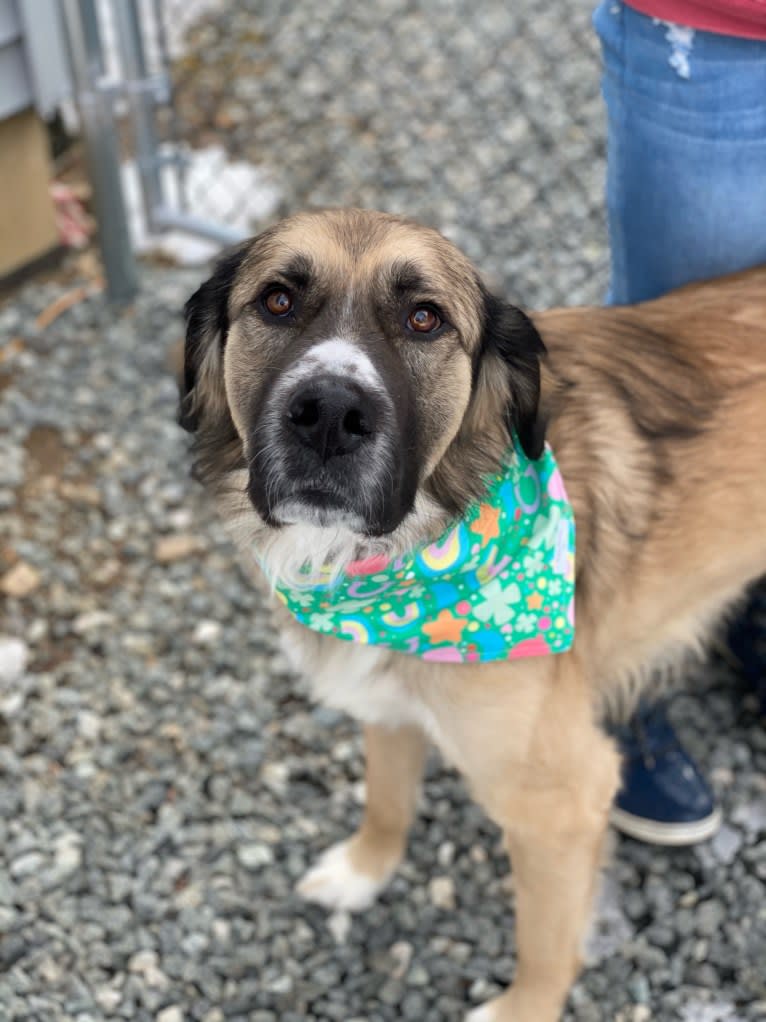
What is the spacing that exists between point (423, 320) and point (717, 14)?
3.11 ft

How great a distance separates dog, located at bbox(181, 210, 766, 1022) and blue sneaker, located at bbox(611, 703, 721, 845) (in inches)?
20.4

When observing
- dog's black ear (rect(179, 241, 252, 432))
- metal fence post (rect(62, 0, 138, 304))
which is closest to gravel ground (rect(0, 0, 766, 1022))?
metal fence post (rect(62, 0, 138, 304))

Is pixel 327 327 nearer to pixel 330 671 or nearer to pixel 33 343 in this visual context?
pixel 330 671

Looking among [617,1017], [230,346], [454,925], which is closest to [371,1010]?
[454,925]

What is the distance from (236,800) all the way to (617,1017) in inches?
45.2

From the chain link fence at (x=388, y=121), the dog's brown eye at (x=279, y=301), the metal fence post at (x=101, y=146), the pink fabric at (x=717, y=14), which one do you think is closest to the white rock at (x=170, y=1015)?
the dog's brown eye at (x=279, y=301)

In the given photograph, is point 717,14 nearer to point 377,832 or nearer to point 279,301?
point 279,301

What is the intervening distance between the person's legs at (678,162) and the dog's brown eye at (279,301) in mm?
1023

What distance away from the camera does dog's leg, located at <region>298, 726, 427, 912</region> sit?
9.23 feet

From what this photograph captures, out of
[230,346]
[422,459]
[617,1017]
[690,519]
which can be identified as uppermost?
[230,346]

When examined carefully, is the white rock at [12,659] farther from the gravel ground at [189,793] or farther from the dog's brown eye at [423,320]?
the dog's brown eye at [423,320]

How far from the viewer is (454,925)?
2.88 metres

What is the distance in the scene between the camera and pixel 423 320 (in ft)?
6.93

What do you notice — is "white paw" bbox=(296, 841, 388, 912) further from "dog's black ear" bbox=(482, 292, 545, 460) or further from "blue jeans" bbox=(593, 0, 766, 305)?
"blue jeans" bbox=(593, 0, 766, 305)
